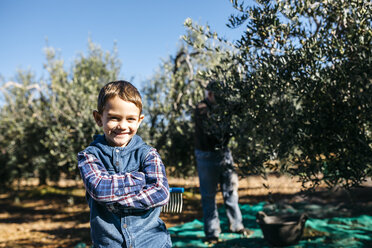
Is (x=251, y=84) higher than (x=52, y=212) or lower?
higher

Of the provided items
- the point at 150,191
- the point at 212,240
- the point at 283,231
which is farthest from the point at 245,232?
the point at 150,191

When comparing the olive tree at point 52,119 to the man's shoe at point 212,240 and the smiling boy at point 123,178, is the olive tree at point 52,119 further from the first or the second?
the smiling boy at point 123,178

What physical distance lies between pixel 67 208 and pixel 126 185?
10.6 m

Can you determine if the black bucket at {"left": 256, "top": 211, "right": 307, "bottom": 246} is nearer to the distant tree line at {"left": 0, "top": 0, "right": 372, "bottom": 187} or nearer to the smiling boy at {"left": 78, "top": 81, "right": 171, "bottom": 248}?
the distant tree line at {"left": 0, "top": 0, "right": 372, "bottom": 187}

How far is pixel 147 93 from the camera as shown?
1062cm

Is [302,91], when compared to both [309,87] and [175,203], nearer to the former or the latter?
[309,87]

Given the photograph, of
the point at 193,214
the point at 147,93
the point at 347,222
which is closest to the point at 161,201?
the point at 347,222

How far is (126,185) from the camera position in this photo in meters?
2.31

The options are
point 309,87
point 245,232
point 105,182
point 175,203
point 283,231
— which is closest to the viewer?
point 105,182

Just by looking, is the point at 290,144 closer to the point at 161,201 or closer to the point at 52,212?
the point at 161,201

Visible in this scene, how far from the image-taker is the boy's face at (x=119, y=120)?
242 cm

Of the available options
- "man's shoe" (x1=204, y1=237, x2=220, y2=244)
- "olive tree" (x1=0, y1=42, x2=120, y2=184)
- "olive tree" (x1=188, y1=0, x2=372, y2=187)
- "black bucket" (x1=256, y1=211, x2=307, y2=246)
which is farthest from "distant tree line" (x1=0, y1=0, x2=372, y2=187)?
"olive tree" (x1=0, y1=42, x2=120, y2=184)

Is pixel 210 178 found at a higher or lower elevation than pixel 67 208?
higher

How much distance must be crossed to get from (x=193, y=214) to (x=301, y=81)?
6.83 metres
